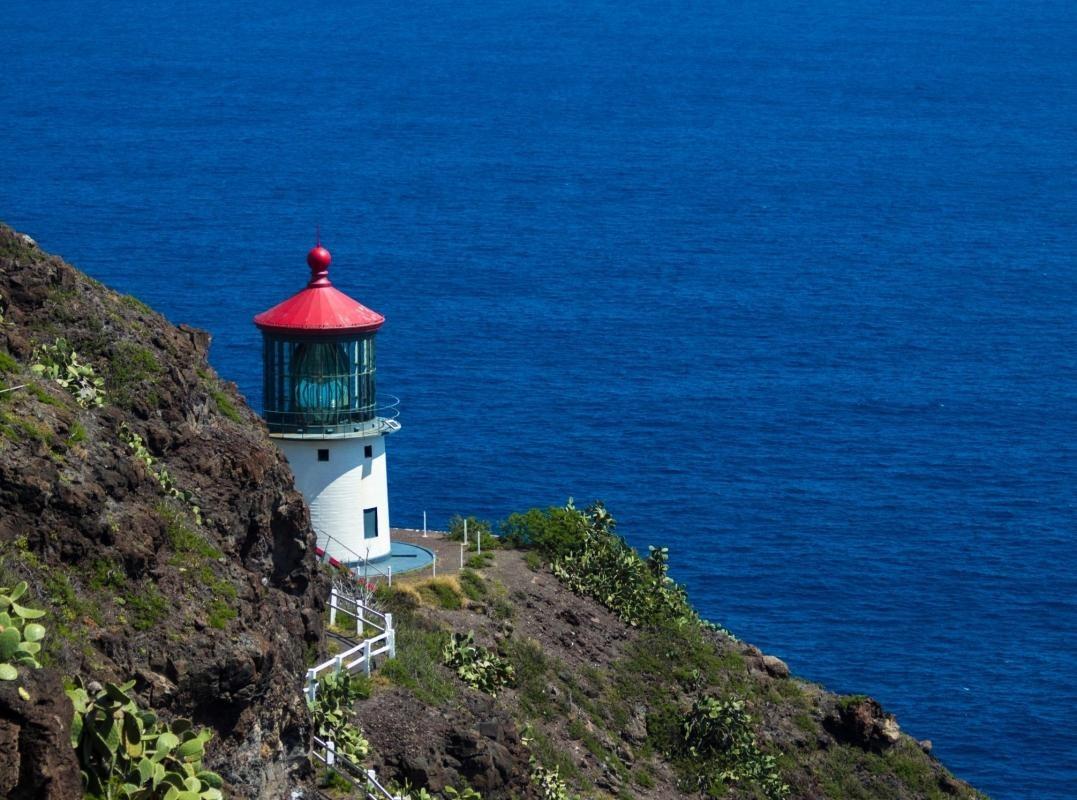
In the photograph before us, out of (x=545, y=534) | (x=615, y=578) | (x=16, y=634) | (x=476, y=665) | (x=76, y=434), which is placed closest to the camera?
(x=16, y=634)

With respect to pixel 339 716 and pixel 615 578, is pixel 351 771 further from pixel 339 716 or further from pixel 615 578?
pixel 615 578

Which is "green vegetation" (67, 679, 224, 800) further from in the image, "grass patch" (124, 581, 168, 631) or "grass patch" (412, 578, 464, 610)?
"grass patch" (412, 578, 464, 610)

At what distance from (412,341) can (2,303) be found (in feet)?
263

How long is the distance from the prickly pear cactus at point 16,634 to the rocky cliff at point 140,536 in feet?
0.62

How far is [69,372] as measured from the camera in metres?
25.3

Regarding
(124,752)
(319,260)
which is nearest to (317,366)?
(319,260)

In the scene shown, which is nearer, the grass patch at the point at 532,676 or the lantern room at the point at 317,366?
the grass patch at the point at 532,676

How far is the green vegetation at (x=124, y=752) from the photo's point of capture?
58.4 feet

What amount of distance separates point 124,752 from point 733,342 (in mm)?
95355

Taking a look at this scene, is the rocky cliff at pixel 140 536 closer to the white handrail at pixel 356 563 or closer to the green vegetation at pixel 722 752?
the white handrail at pixel 356 563

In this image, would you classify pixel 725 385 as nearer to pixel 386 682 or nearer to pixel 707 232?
pixel 707 232

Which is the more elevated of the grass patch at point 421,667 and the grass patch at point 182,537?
the grass patch at point 421,667

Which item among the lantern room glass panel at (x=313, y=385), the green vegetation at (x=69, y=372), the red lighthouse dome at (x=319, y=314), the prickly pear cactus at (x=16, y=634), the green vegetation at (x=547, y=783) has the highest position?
the red lighthouse dome at (x=319, y=314)

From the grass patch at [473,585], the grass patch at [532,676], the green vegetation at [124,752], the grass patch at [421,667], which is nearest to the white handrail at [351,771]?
the grass patch at [421,667]
